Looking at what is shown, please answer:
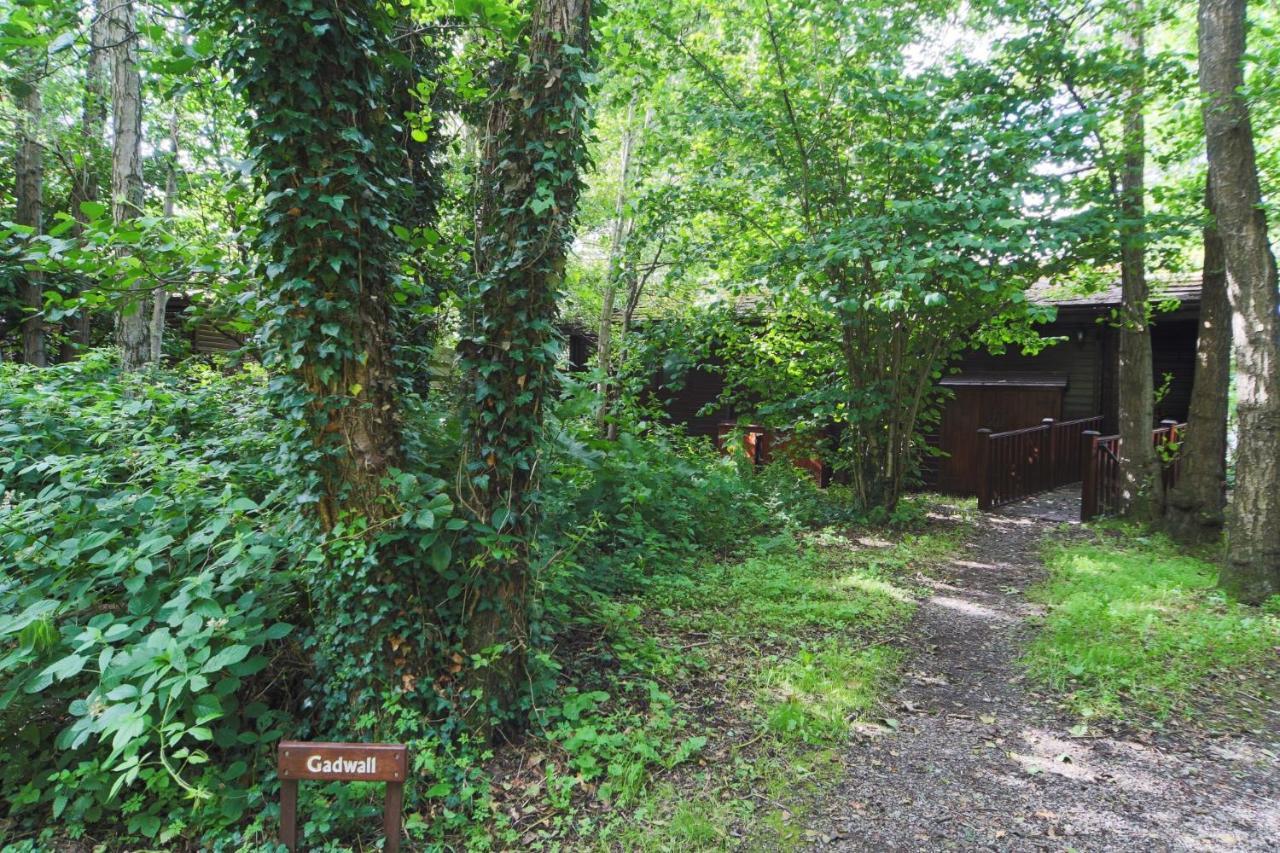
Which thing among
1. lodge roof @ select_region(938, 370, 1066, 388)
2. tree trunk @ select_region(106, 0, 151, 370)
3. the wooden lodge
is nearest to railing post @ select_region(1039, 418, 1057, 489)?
the wooden lodge

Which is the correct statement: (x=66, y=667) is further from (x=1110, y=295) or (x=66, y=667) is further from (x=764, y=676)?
(x=1110, y=295)

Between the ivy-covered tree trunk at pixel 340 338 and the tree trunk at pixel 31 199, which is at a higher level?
the tree trunk at pixel 31 199

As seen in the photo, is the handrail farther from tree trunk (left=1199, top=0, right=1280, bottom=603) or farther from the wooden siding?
tree trunk (left=1199, top=0, right=1280, bottom=603)

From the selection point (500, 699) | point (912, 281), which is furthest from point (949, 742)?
point (912, 281)

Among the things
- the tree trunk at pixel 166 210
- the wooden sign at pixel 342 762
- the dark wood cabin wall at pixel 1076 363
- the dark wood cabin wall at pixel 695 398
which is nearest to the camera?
the wooden sign at pixel 342 762

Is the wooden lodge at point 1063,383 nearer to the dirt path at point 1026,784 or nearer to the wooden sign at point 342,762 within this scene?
the dirt path at point 1026,784

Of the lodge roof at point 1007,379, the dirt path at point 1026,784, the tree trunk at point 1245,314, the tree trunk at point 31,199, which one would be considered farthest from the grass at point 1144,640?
the tree trunk at point 31,199

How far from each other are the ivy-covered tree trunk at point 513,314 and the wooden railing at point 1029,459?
8.16m

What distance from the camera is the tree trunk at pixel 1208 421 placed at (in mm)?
7000

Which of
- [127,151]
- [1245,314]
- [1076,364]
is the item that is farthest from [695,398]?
[127,151]

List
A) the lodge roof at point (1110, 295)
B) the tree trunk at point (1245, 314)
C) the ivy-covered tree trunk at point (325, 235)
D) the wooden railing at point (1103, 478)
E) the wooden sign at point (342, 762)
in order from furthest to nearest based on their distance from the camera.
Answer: the lodge roof at point (1110, 295) → the wooden railing at point (1103, 478) → the tree trunk at point (1245, 314) → the ivy-covered tree trunk at point (325, 235) → the wooden sign at point (342, 762)

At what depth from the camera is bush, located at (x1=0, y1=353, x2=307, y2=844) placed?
104 inches

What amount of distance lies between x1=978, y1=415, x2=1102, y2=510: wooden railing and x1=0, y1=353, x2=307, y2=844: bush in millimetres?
9019

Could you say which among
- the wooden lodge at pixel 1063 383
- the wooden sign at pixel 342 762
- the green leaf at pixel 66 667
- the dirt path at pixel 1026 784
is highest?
the wooden lodge at pixel 1063 383
